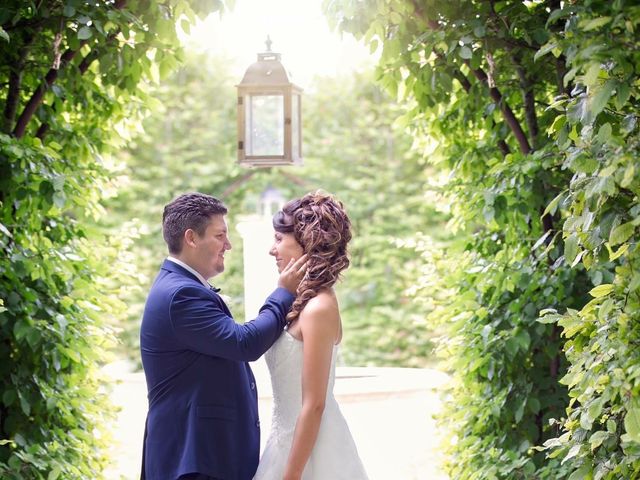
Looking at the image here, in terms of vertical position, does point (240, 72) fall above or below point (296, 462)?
above

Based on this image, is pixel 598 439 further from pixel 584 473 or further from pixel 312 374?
pixel 312 374

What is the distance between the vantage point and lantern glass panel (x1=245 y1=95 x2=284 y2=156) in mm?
3803

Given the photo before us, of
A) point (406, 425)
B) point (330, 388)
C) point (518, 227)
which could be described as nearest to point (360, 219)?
point (406, 425)

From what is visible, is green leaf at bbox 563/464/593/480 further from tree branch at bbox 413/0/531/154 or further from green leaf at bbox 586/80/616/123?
tree branch at bbox 413/0/531/154

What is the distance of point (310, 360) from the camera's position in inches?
112

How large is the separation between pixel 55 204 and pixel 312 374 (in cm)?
125

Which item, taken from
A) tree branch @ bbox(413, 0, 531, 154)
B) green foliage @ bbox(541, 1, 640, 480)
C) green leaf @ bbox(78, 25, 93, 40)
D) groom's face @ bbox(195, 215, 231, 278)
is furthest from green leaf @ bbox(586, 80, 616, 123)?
green leaf @ bbox(78, 25, 93, 40)

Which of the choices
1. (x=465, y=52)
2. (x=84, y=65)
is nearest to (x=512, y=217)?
(x=465, y=52)

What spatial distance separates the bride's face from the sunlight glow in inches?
341

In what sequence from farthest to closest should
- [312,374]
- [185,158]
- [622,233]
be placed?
[185,158], [312,374], [622,233]

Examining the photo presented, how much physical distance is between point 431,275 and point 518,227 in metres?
0.79

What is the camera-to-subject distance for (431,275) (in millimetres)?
4543

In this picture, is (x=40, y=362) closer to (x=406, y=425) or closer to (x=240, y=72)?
(x=406, y=425)

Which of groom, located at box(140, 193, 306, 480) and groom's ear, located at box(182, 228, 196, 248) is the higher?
groom's ear, located at box(182, 228, 196, 248)
